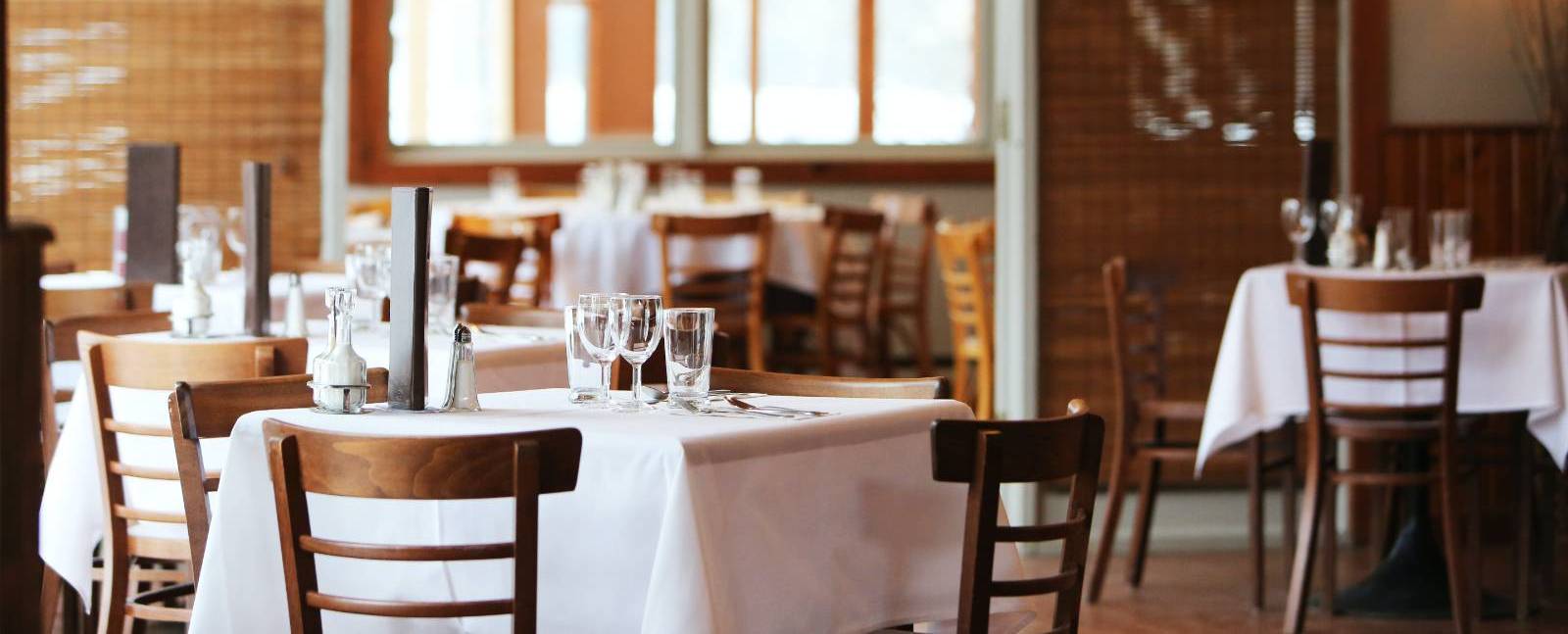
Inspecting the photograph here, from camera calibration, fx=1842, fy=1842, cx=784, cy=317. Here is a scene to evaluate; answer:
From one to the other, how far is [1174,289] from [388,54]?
507 cm

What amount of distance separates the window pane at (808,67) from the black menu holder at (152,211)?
539 cm

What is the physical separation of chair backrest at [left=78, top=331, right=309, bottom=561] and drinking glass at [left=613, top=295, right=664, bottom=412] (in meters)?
0.78

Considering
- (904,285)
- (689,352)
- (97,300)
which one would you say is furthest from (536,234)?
(689,352)

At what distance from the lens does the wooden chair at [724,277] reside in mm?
7148

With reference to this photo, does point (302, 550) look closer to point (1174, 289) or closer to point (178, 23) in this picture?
point (1174, 289)

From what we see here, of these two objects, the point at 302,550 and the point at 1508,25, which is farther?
the point at 1508,25

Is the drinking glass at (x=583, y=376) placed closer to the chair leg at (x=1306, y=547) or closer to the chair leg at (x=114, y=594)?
the chair leg at (x=114, y=594)

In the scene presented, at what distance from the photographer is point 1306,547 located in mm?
4281

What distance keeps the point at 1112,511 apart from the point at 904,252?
465cm

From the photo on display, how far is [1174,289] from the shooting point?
220 inches

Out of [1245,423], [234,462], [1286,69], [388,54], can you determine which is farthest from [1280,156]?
[388,54]

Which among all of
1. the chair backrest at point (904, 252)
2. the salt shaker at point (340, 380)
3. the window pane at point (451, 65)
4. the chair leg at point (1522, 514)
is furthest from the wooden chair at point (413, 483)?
the window pane at point (451, 65)

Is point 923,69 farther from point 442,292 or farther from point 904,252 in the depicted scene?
point 442,292

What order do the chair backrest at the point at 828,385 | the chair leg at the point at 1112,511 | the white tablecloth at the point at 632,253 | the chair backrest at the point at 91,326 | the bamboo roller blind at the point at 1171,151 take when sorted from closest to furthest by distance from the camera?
the chair backrest at the point at 828,385, the chair backrest at the point at 91,326, the chair leg at the point at 1112,511, the bamboo roller blind at the point at 1171,151, the white tablecloth at the point at 632,253
